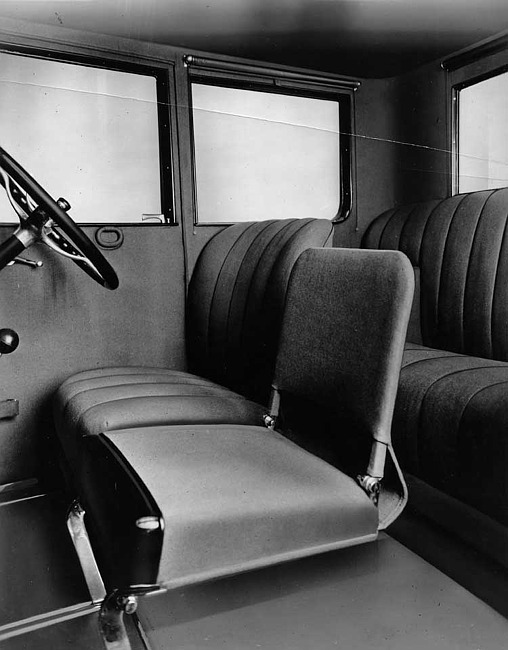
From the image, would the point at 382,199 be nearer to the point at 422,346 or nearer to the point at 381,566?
the point at 422,346

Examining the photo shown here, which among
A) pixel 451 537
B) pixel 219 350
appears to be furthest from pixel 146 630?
pixel 219 350

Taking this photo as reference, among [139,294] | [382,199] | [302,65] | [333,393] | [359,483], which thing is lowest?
[359,483]

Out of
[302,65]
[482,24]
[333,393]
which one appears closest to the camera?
[333,393]

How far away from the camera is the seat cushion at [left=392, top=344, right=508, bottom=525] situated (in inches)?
52.2

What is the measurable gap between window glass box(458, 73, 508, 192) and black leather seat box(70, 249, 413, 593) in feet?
0.87

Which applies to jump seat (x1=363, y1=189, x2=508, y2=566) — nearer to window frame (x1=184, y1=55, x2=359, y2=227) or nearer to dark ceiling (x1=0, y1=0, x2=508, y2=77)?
window frame (x1=184, y1=55, x2=359, y2=227)

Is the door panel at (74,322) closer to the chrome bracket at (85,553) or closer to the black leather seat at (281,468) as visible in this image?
the chrome bracket at (85,553)

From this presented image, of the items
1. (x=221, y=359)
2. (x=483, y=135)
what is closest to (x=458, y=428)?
(x=483, y=135)

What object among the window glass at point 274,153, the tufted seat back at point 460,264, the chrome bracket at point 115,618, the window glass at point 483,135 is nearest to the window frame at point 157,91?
the window glass at point 274,153

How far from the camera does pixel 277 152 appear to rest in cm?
138

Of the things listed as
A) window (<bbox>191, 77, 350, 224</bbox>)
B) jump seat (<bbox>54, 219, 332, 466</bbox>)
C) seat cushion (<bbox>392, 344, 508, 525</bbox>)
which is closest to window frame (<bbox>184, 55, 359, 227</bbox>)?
window (<bbox>191, 77, 350, 224</bbox>)

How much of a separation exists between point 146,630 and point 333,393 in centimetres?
58

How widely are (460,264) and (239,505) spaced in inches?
54.7

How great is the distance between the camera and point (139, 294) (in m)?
2.37
